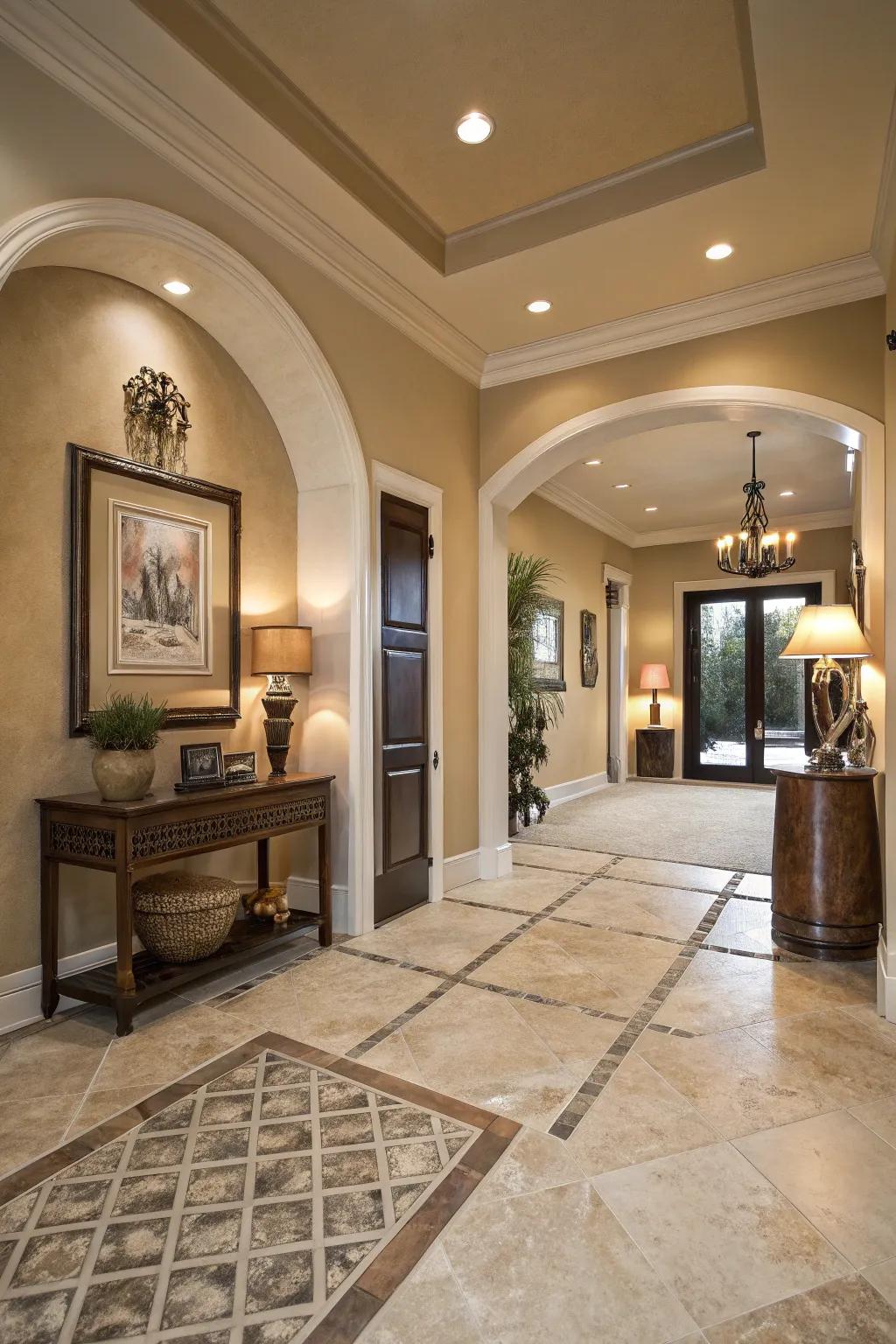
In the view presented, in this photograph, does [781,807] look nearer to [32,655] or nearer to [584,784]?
[32,655]

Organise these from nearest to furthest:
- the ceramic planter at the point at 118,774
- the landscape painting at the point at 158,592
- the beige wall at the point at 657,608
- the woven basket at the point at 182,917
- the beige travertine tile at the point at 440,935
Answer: the ceramic planter at the point at 118,774
the woven basket at the point at 182,917
the landscape painting at the point at 158,592
the beige travertine tile at the point at 440,935
the beige wall at the point at 657,608

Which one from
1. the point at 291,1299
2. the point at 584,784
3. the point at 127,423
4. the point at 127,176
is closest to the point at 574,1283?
the point at 291,1299

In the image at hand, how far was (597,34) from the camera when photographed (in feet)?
8.32

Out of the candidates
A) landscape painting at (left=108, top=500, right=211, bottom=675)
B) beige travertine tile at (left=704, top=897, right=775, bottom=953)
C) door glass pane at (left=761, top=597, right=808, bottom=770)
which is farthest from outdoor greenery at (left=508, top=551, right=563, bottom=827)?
door glass pane at (left=761, top=597, right=808, bottom=770)

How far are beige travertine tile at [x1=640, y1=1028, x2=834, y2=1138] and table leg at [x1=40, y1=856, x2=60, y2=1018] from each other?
81.2 inches

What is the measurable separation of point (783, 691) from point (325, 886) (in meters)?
7.14

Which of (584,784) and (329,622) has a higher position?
(329,622)

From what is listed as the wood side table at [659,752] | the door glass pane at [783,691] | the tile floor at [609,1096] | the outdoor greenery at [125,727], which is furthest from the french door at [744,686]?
the outdoor greenery at [125,727]

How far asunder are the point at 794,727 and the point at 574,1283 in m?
8.29

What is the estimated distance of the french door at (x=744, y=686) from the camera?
8.82m

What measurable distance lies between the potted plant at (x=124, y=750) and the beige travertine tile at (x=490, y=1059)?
50.8 inches

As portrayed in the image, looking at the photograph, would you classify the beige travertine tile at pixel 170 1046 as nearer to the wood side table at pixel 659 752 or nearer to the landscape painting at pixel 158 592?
the landscape painting at pixel 158 592

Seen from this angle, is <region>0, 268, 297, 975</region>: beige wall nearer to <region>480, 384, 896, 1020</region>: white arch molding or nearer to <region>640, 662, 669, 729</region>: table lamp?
<region>480, 384, 896, 1020</region>: white arch molding

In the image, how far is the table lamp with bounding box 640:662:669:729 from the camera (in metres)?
9.33
